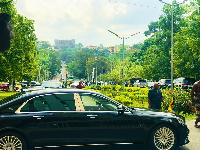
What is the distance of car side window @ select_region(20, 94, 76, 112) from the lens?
7490mm

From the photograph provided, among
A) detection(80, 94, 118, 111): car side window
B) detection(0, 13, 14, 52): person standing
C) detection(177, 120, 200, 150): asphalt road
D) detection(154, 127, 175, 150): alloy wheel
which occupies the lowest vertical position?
detection(177, 120, 200, 150): asphalt road

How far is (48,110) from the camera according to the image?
24.7 feet

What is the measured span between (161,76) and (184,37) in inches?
500

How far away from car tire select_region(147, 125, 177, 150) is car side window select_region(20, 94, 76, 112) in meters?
1.78

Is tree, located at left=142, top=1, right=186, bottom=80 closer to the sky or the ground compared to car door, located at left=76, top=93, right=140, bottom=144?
closer to the sky

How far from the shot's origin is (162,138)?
7.93 m

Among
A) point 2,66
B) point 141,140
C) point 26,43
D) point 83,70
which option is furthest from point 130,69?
point 83,70

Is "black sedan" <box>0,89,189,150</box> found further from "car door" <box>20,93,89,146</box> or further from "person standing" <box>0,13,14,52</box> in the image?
"person standing" <box>0,13,14,52</box>

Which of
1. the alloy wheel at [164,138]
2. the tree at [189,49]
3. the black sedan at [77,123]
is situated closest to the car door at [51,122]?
the black sedan at [77,123]

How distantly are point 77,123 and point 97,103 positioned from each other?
677 mm

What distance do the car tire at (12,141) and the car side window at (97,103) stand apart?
1.47 meters

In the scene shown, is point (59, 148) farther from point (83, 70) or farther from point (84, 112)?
point (83, 70)

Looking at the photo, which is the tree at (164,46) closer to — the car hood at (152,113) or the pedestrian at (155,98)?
the pedestrian at (155,98)

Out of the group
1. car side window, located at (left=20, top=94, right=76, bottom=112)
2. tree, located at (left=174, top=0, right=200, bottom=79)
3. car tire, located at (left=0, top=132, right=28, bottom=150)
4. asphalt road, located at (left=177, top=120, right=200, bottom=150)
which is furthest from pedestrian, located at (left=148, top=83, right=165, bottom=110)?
tree, located at (left=174, top=0, right=200, bottom=79)
